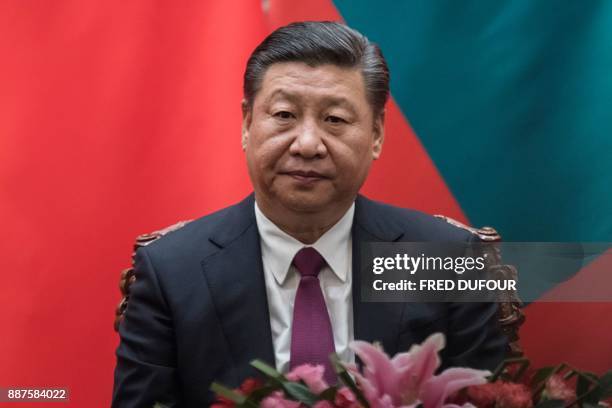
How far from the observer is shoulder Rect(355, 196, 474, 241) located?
1.68 metres

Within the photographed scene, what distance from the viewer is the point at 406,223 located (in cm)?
171

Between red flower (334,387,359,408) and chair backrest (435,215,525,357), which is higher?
chair backrest (435,215,525,357)

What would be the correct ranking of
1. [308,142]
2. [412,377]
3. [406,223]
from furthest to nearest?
[406,223]
[308,142]
[412,377]

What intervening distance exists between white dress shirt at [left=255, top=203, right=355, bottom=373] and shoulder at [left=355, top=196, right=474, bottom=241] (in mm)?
70

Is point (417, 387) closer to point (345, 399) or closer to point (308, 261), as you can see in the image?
Result: point (345, 399)

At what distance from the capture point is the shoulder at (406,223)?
168cm

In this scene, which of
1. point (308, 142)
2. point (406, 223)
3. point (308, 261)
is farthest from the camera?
point (406, 223)

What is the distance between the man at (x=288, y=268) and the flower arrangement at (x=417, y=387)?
22.0 inches

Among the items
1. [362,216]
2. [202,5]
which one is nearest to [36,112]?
[202,5]

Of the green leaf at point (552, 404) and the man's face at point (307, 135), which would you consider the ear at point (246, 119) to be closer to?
the man's face at point (307, 135)

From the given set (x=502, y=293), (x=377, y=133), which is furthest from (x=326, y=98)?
(x=502, y=293)

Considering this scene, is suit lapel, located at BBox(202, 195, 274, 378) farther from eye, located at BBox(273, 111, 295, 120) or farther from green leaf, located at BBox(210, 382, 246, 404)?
green leaf, located at BBox(210, 382, 246, 404)

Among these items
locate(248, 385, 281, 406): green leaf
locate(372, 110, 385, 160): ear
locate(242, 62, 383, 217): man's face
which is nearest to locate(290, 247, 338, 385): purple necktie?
locate(242, 62, 383, 217): man's face

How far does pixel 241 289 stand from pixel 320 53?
1.37ft
